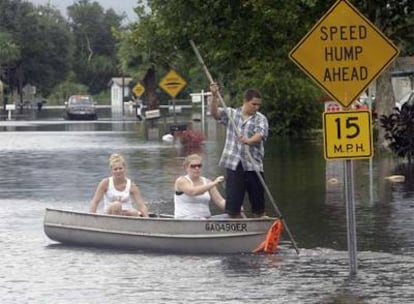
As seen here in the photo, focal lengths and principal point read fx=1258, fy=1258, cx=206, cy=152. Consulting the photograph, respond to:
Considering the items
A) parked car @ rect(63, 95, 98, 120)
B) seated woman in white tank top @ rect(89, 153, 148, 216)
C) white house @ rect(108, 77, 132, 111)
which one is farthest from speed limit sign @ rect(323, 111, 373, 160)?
white house @ rect(108, 77, 132, 111)

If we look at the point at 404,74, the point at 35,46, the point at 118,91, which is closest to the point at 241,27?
the point at 404,74

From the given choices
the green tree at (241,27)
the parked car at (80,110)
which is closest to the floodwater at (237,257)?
the green tree at (241,27)

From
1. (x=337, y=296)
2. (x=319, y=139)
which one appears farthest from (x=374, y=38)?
(x=319, y=139)

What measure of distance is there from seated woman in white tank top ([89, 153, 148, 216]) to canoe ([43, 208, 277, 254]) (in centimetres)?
38

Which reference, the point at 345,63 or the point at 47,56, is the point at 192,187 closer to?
the point at 345,63

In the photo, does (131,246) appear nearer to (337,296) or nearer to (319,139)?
(337,296)

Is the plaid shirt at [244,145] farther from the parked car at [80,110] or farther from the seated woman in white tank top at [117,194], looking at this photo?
the parked car at [80,110]

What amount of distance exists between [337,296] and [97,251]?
159 inches

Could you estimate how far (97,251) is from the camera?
1466cm

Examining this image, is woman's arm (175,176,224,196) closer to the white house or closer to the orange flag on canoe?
the orange flag on canoe

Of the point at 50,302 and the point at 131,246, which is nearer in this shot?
the point at 50,302

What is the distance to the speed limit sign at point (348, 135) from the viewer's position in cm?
1226

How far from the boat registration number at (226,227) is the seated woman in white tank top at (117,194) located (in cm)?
133

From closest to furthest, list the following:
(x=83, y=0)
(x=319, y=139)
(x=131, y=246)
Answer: (x=131, y=246), (x=319, y=139), (x=83, y=0)
